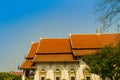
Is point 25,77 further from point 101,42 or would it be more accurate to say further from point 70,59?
point 101,42

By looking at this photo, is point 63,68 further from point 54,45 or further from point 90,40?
point 90,40

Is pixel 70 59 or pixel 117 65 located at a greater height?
pixel 70 59

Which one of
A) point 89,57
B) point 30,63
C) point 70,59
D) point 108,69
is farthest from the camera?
point 30,63

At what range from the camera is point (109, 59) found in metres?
35.6

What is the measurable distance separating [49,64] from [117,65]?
57.4ft

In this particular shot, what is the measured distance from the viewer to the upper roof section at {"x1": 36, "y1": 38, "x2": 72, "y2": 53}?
51.8m

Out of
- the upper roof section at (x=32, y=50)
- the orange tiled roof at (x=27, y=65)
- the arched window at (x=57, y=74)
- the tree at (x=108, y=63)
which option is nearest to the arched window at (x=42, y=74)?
the arched window at (x=57, y=74)

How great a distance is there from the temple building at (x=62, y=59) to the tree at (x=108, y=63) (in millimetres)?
10600

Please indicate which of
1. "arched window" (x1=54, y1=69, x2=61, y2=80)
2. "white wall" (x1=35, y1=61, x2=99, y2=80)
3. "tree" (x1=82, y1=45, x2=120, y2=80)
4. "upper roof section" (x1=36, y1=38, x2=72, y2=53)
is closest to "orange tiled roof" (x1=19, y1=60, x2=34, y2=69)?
"white wall" (x1=35, y1=61, x2=99, y2=80)

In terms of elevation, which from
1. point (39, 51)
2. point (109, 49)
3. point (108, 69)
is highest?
point (39, 51)

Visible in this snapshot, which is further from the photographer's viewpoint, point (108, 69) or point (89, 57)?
point (89, 57)

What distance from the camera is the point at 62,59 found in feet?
163

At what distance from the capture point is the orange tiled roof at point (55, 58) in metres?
49.6

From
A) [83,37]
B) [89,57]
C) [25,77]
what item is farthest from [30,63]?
[89,57]
